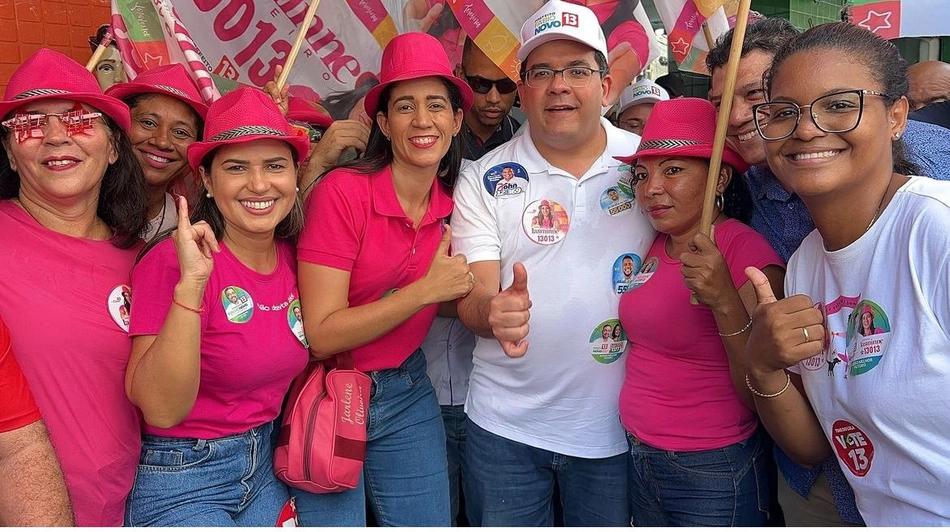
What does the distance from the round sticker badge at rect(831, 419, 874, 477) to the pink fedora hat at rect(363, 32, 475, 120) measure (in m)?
1.75

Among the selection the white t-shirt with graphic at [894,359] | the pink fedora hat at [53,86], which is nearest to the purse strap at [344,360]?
the pink fedora hat at [53,86]

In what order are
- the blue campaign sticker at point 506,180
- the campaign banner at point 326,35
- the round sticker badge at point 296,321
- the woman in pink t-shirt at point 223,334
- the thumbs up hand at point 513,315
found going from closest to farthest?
the woman in pink t-shirt at point 223,334, the thumbs up hand at point 513,315, the round sticker badge at point 296,321, the blue campaign sticker at point 506,180, the campaign banner at point 326,35

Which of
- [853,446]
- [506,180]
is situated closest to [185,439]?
[506,180]

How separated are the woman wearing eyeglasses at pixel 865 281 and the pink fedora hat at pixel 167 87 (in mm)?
2029

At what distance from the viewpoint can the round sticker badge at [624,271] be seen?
2.58 m

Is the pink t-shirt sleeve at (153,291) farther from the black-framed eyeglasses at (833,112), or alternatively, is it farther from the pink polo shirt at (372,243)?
the black-framed eyeglasses at (833,112)

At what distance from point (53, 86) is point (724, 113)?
81.8 inches

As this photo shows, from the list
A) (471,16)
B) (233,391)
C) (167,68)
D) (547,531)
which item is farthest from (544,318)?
(167,68)

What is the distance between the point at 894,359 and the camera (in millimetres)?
1694

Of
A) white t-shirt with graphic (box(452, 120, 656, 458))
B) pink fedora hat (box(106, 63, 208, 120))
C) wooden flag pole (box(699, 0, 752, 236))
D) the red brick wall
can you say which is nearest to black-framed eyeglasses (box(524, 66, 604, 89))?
white t-shirt with graphic (box(452, 120, 656, 458))

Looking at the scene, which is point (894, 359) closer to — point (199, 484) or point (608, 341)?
point (608, 341)

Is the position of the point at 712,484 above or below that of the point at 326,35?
below

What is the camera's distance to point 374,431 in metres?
2.63

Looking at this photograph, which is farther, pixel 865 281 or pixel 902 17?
pixel 902 17
